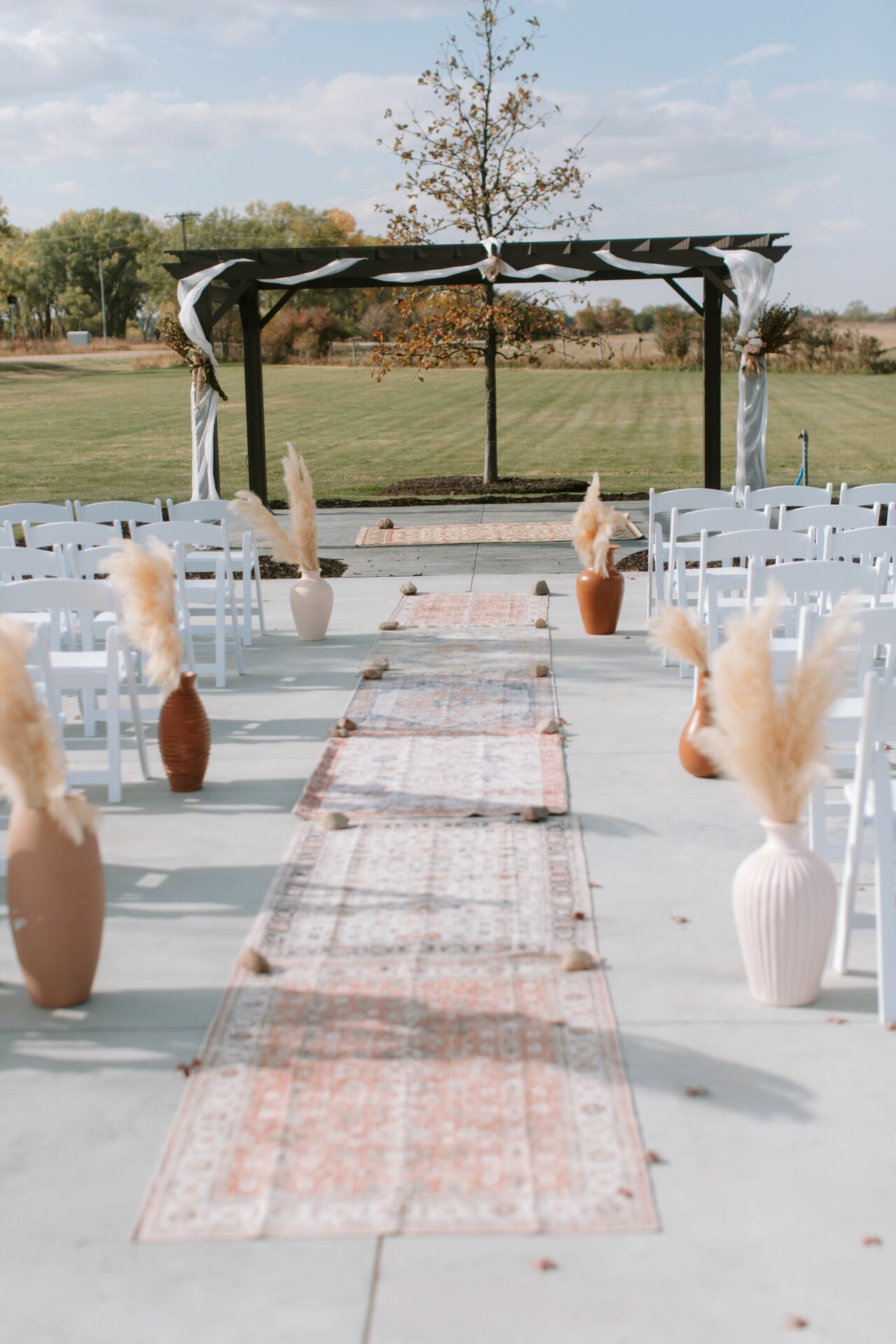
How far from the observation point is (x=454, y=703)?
7.92m

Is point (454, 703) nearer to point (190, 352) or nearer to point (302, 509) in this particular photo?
point (302, 509)

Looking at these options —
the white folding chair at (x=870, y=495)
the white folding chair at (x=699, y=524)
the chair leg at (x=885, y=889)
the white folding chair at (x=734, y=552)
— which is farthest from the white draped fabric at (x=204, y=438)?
the chair leg at (x=885, y=889)

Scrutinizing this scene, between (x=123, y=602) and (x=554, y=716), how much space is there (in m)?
2.69

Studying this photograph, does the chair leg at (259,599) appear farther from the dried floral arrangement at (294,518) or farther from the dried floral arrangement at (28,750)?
the dried floral arrangement at (28,750)

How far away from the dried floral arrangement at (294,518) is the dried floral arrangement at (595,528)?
1854mm

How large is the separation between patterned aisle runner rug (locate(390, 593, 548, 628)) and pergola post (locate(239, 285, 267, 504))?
4526mm

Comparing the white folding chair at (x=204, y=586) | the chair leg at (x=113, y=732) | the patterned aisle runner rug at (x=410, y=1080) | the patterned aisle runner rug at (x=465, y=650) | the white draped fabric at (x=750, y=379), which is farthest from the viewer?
the white draped fabric at (x=750, y=379)

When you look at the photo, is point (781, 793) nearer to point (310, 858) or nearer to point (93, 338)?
point (310, 858)

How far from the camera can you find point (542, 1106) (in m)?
3.55

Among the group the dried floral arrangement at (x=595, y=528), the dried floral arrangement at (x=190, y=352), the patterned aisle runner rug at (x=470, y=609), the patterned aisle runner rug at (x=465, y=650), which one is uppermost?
the dried floral arrangement at (x=190, y=352)

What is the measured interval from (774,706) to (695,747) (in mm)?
2458

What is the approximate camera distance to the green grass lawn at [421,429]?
72.9 feet

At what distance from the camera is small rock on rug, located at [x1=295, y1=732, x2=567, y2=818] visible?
6074 millimetres

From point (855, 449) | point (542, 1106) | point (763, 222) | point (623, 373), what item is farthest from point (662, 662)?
point (623, 373)
